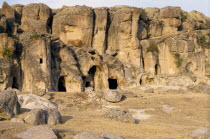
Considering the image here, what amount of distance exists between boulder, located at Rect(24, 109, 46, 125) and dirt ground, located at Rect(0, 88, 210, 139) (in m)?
0.57

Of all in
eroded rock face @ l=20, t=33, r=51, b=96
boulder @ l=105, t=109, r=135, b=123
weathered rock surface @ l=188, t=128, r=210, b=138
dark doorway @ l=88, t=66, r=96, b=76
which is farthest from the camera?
dark doorway @ l=88, t=66, r=96, b=76

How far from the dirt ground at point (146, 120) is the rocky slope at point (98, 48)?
8231 mm

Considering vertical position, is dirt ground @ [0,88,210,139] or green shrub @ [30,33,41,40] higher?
green shrub @ [30,33,41,40]

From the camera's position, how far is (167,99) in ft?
66.0

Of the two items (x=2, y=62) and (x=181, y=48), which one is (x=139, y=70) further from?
(x=2, y=62)

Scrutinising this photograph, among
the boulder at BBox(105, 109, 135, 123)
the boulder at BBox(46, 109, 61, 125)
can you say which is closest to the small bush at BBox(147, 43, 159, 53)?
the boulder at BBox(105, 109, 135, 123)

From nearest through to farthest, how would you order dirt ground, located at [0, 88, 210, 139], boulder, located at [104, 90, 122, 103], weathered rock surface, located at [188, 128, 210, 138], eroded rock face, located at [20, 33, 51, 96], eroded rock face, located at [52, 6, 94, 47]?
weathered rock surface, located at [188, 128, 210, 138] < dirt ground, located at [0, 88, 210, 139] < boulder, located at [104, 90, 122, 103] < eroded rock face, located at [20, 33, 51, 96] < eroded rock face, located at [52, 6, 94, 47]

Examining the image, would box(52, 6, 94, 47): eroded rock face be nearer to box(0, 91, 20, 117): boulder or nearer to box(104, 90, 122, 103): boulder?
box(104, 90, 122, 103): boulder

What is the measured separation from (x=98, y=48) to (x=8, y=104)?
88.6 feet

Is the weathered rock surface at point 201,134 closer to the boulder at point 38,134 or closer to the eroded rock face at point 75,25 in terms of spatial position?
the boulder at point 38,134

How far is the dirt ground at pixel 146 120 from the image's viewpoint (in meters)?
9.23

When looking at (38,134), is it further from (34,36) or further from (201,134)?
(34,36)

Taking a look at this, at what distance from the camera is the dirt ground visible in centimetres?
923

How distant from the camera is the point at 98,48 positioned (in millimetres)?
36219
